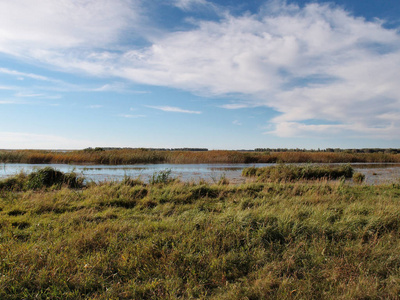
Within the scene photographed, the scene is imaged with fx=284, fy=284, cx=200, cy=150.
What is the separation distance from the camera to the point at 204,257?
5.06 m

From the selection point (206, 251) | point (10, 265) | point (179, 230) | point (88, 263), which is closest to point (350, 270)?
point (206, 251)

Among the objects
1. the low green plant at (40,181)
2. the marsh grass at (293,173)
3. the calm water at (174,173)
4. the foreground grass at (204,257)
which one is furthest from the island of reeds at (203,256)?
the marsh grass at (293,173)

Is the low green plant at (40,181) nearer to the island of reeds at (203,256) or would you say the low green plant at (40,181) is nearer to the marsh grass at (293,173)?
the island of reeds at (203,256)

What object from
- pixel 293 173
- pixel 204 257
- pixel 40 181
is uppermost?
pixel 293 173

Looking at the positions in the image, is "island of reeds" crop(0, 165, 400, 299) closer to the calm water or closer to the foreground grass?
the foreground grass

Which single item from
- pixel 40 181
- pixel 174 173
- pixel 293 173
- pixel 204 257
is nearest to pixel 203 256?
pixel 204 257

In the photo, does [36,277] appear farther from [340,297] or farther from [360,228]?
[360,228]

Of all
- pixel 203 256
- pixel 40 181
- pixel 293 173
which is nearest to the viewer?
pixel 203 256

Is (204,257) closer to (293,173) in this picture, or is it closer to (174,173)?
(293,173)

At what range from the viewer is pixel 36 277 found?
4.37 metres

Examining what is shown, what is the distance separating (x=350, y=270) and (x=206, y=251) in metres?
2.40

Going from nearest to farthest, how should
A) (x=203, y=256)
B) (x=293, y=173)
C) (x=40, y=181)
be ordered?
→ (x=203, y=256) → (x=40, y=181) → (x=293, y=173)

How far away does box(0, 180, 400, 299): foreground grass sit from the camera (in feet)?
13.6

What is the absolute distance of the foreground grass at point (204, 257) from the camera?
4.14 metres
